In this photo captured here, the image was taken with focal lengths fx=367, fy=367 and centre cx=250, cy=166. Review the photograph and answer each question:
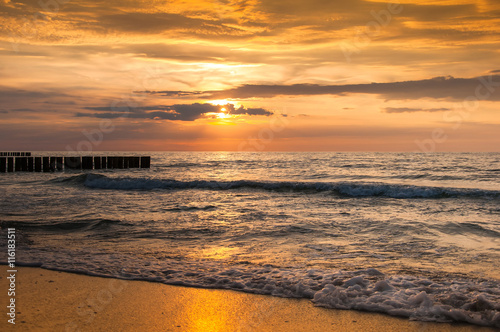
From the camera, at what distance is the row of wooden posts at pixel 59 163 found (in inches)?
1363

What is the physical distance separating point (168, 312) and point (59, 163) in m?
38.6

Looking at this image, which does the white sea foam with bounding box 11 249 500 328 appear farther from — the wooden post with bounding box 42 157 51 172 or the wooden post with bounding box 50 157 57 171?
the wooden post with bounding box 50 157 57 171

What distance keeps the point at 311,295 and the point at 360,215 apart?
8015 millimetres

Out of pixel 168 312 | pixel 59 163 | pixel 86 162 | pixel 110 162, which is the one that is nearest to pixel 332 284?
pixel 168 312

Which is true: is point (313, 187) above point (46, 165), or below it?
above

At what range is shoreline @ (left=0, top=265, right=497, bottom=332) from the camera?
13.5 ft

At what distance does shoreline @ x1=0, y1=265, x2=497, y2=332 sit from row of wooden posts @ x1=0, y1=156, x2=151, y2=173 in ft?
109

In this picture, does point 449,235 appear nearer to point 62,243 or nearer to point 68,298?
point 68,298

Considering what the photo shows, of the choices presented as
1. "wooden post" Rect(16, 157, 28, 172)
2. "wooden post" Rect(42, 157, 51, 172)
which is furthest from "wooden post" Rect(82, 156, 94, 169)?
"wooden post" Rect(16, 157, 28, 172)

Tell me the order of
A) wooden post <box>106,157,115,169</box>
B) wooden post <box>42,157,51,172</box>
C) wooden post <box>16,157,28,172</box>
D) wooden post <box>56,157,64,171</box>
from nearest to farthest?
wooden post <box>16,157,28,172</box> < wooden post <box>42,157,51,172</box> < wooden post <box>56,157,64,171</box> < wooden post <box>106,157,115,169</box>

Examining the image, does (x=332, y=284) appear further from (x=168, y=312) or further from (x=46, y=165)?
(x=46, y=165)

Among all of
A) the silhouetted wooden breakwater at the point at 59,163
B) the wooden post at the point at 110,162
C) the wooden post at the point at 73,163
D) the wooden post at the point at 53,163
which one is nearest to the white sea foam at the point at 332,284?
the silhouetted wooden breakwater at the point at 59,163

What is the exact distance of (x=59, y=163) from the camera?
38.2 m

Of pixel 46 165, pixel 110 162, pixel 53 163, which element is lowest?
pixel 110 162
